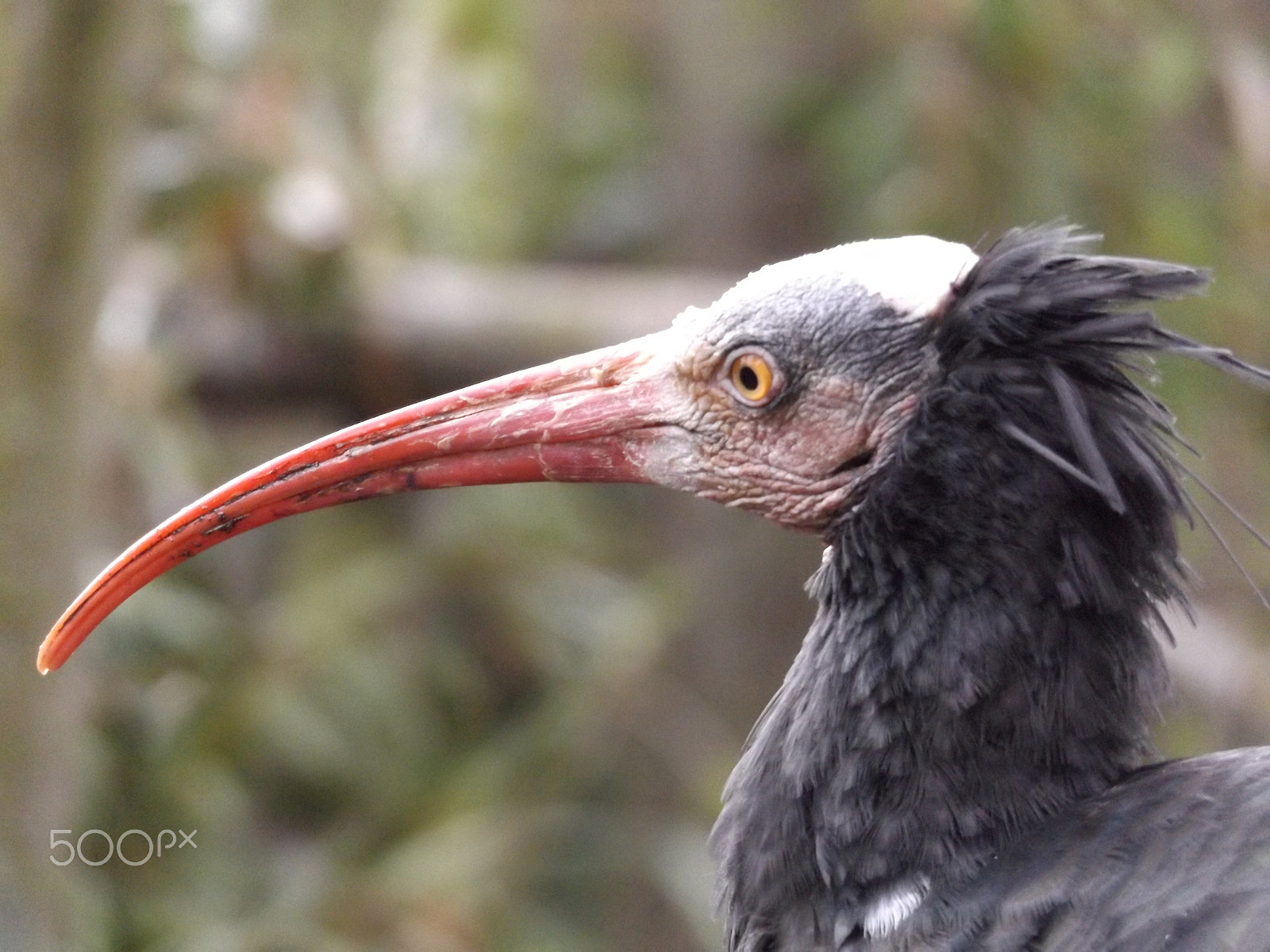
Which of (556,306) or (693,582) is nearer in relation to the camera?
(556,306)

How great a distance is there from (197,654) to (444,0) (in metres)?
3.16

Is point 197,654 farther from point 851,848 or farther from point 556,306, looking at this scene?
point 851,848

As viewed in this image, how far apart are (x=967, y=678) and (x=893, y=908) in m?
0.34

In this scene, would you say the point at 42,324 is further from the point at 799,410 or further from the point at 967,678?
the point at 967,678

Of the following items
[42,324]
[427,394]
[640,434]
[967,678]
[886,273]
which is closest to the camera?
[967,678]

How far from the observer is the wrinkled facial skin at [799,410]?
229cm

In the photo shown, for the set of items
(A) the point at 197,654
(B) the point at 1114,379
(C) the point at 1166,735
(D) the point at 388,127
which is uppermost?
(D) the point at 388,127

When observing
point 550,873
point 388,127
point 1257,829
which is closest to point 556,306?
point 388,127

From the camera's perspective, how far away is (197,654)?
511 cm

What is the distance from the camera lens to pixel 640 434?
99.6 inches

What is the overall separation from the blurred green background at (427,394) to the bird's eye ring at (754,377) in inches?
67.4

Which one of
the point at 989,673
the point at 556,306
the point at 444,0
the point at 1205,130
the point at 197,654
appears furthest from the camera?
the point at 1205,130

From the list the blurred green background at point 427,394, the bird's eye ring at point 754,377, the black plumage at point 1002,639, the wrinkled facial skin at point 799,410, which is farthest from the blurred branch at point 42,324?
the black plumage at point 1002,639

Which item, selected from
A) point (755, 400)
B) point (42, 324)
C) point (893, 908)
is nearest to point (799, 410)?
point (755, 400)
